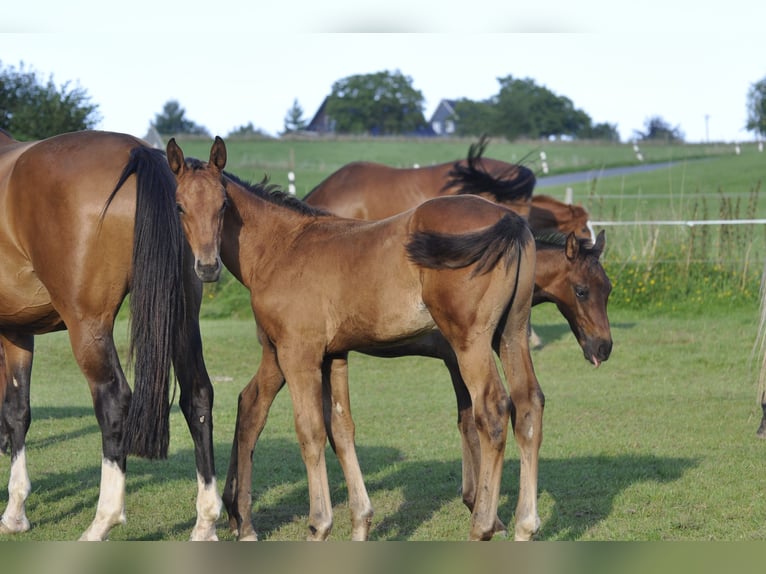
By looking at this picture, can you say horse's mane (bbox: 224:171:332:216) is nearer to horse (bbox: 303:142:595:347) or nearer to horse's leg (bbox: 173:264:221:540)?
horse's leg (bbox: 173:264:221:540)

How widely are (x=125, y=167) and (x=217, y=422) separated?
4.62m

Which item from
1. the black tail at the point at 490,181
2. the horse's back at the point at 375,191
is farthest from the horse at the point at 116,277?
the black tail at the point at 490,181

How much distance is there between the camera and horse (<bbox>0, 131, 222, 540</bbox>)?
17.9ft

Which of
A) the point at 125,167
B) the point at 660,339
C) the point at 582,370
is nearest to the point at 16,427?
the point at 125,167

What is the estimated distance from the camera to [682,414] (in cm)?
964

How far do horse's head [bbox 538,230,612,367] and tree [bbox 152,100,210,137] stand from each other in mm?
80762

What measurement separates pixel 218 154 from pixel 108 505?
2049 mm

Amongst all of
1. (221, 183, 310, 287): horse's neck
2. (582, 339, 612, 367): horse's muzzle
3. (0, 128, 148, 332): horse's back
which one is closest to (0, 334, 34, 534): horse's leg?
(0, 128, 148, 332): horse's back

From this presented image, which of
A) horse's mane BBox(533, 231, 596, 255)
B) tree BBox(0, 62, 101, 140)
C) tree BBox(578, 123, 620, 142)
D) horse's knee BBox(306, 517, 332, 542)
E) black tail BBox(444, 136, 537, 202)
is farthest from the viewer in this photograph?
tree BBox(578, 123, 620, 142)

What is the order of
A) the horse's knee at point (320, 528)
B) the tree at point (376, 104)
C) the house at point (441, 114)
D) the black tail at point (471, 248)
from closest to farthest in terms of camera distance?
the black tail at point (471, 248) → the horse's knee at point (320, 528) → the tree at point (376, 104) → the house at point (441, 114)

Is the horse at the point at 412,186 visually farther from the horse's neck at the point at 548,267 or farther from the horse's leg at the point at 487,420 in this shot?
the horse's leg at the point at 487,420

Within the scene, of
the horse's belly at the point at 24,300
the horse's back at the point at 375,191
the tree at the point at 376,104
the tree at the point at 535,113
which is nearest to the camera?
the horse's belly at the point at 24,300

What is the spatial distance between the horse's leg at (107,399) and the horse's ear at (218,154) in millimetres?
1120

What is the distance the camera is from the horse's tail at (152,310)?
541cm
